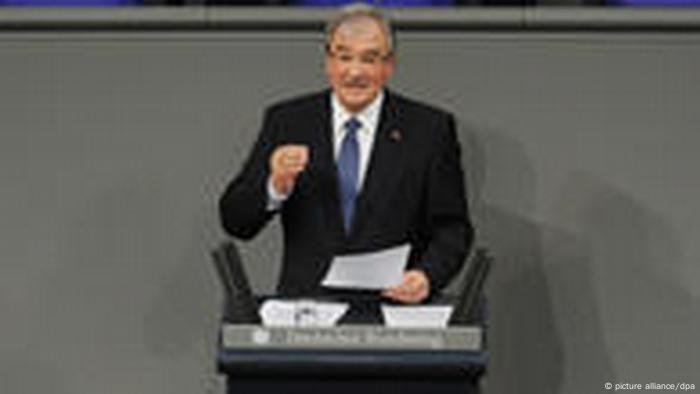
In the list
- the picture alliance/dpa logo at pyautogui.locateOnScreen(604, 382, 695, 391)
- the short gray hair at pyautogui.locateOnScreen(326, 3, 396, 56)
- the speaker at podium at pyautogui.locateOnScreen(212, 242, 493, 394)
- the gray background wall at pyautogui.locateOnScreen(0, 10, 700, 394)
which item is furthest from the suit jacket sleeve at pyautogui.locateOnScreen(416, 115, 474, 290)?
the picture alliance/dpa logo at pyautogui.locateOnScreen(604, 382, 695, 391)

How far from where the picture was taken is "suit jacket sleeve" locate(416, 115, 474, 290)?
3391mm

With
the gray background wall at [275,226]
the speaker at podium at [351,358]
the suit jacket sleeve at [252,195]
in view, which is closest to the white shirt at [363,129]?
the suit jacket sleeve at [252,195]

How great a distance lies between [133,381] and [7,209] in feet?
1.76

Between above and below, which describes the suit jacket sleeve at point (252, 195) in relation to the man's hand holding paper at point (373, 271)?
above

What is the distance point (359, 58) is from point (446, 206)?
381mm

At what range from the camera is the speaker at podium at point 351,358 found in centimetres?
286

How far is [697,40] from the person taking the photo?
13.6 ft

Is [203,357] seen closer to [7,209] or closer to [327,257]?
[7,209]

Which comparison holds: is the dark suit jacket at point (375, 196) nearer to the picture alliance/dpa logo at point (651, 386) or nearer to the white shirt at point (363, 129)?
the white shirt at point (363, 129)

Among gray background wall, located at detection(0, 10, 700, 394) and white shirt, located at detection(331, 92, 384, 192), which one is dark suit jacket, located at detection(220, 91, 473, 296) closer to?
white shirt, located at detection(331, 92, 384, 192)

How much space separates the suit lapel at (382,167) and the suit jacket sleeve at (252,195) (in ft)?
0.60

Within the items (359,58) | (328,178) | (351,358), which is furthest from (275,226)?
(351,358)

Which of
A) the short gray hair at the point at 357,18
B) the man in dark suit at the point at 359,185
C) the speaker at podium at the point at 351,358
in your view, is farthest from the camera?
the man in dark suit at the point at 359,185

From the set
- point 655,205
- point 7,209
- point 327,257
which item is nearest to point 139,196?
point 7,209
